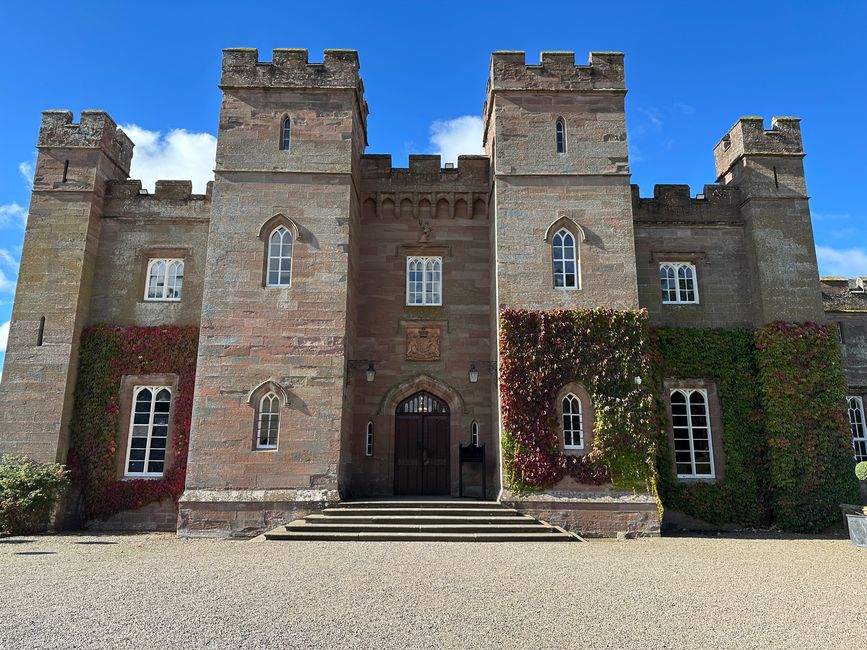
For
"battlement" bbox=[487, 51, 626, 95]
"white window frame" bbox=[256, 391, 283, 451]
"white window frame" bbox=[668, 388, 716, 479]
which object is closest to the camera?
"white window frame" bbox=[256, 391, 283, 451]

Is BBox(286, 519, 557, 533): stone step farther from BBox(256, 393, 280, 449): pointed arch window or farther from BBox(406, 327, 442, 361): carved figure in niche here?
BBox(406, 327, 442, 361): carved figure in niche

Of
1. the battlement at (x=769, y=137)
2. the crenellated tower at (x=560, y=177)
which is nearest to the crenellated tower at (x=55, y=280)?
the crenellated tower at (x=560, y=177)

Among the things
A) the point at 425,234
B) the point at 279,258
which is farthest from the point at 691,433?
the point at 279,258

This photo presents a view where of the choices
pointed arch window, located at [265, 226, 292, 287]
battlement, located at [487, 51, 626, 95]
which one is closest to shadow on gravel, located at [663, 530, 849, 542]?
pointed arch window, located at [265, 226, 292, 287]

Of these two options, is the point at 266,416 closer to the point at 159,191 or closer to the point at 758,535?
the point at 159,191

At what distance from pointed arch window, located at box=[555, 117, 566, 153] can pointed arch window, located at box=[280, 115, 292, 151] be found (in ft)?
20.9

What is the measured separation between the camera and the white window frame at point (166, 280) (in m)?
15.2

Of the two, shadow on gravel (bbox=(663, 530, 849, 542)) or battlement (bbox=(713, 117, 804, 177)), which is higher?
battlement (bbox=(713, 117, 804, 177))

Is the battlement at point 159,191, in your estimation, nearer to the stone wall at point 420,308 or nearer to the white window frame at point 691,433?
the stone wall at point 420,308

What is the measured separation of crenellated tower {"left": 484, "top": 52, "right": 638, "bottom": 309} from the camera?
1394 centimetres

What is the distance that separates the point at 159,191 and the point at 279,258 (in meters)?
4.26

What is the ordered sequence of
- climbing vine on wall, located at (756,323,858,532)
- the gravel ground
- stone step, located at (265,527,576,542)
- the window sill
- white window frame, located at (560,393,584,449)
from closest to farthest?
the gravel ground → stone step, located at (265,527,576,542) → white window frame, located at (560,393,584,449) → climbing vine on wall, located at (756,323,858,532) → the window sill

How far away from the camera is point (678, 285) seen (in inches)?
617

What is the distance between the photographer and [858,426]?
16.1 metres
